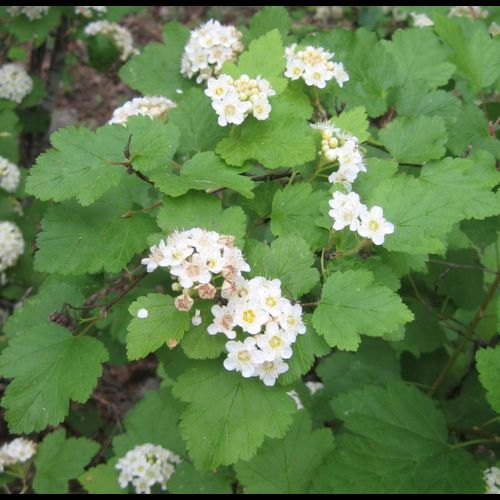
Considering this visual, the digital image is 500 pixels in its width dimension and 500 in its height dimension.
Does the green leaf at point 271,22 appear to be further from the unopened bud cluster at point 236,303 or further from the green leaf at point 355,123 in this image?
the unopened bud cluster at point 236,303

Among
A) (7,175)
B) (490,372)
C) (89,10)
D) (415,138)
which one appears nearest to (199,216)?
(415,138)

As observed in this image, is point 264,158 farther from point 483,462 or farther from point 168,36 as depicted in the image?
point 483,462

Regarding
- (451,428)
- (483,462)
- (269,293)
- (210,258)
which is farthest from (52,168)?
(483,462)

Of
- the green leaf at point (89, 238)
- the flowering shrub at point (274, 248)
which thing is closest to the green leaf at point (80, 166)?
the flowering shrub at point (274, 248)

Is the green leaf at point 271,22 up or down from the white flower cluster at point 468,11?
up

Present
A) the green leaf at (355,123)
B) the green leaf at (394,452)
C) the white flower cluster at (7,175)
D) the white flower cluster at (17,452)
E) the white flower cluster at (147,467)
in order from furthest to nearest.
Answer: the white flower cluster at (7,175), the white flower cluster at (17,452), the white flower cluster at (147,467), the green leaf at (394,452), the green leaf at (355,123)

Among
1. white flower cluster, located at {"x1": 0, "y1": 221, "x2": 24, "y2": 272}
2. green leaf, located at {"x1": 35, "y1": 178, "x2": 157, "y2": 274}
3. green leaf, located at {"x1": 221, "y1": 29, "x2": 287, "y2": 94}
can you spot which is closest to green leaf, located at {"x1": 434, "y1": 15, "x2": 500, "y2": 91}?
green leaf, located at {"x1": 221, "y1": 29, "x2": 287, "y2": 94}
